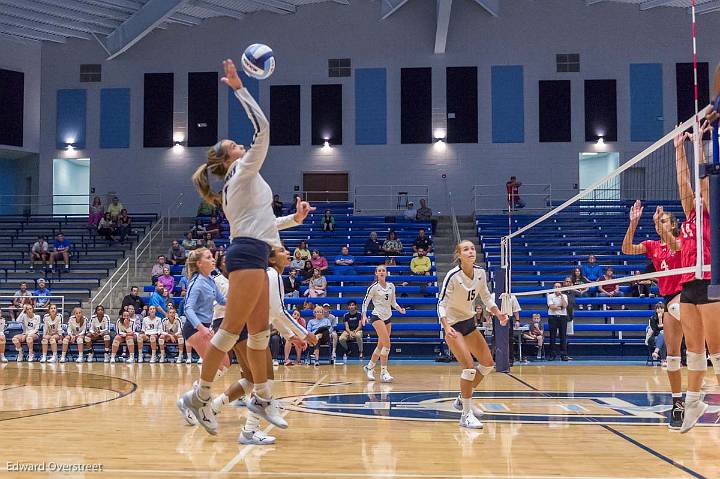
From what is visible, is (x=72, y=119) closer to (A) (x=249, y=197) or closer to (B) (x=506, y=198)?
(B) (x=506, y=198)

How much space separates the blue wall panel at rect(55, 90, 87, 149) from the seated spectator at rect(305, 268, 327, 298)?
13323 mm

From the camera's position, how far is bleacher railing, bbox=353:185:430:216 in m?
26.7

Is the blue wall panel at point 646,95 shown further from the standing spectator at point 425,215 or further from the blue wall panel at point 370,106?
the blue wall panel at point 370,106

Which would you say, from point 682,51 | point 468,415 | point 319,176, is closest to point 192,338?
point 468,415

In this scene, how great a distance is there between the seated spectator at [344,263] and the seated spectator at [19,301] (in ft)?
25.9

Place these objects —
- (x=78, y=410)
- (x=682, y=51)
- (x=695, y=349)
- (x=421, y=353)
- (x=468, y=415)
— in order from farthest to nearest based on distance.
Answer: (x=682, y=51) < (x=421, y=353) < (x=78, y=410) < (x=468, y=415) < (x=695, y=349)

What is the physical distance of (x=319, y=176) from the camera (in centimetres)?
2741

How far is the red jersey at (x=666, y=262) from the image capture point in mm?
7020

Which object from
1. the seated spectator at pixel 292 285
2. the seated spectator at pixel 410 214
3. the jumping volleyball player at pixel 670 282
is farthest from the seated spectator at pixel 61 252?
the jumping volleyball player at pixel 670 282

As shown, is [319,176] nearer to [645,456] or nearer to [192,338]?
[192,338]

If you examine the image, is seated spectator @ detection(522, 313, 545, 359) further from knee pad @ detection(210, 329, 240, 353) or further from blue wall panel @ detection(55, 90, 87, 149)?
blue wall panel @ detection(55, 90, 87, 149)

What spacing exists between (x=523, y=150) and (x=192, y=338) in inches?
823

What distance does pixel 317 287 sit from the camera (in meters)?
19.4

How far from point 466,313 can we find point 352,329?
9776 millimetres
